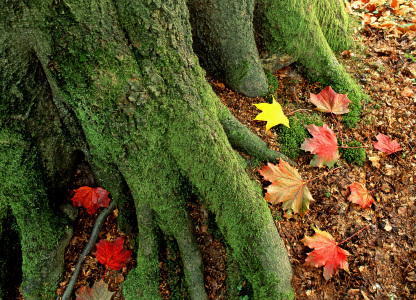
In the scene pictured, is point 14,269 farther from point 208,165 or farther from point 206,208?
point 208,165

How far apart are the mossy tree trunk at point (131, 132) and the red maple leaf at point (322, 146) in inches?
14.2

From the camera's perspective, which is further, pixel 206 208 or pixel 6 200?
pixel 206 208

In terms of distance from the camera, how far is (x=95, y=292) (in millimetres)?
2316

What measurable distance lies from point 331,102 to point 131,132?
2.09 metres

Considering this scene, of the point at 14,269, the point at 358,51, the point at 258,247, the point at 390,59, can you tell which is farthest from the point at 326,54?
the point at 14,269

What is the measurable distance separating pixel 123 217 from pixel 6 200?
0.85 meters

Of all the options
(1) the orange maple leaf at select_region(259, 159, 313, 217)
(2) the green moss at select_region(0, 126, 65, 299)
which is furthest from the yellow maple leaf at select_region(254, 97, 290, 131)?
(2) the green moss at select_region(0, 126, 65, 299)

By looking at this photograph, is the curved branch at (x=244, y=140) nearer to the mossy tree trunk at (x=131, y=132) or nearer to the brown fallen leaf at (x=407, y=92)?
the mossy tree trunk at (x=131, y=132)

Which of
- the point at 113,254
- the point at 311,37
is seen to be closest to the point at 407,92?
the point at 311,37

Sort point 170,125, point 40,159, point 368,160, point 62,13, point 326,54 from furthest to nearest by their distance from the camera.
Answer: point 326,54 < point 368,160 < point 40,159 < point 170,125 < point 62,13

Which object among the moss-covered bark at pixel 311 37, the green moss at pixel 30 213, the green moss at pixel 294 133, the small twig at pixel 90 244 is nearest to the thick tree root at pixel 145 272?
the small twig at pixel 90 244

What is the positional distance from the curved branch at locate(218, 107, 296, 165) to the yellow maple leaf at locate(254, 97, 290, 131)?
0.23 m

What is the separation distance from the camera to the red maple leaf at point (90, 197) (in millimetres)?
2479

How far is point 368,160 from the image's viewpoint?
2.75 meters
